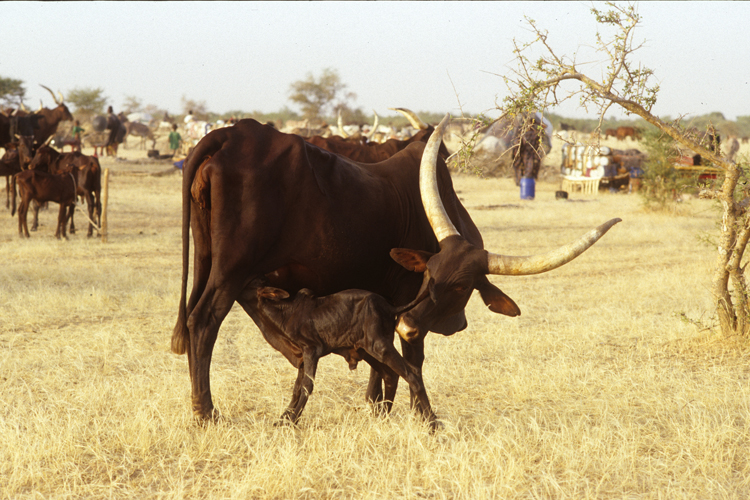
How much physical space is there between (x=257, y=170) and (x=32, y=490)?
204 cm

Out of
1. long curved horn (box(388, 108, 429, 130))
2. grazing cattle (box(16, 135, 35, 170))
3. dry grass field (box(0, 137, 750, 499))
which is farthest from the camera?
grazing cattle (box(16, 135, 35, 170))

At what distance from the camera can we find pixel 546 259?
3.75m

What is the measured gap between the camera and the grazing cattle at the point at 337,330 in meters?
3.98

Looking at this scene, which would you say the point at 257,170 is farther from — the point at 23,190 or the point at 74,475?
Answer: the point at 23,190

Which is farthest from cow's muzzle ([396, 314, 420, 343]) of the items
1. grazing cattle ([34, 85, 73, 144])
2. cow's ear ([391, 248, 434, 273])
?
grazing cattle ([34, 85, 73, 144])

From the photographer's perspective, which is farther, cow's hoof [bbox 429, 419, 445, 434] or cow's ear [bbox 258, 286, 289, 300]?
cow's hoof [bbox 429, 419, 445, 434]

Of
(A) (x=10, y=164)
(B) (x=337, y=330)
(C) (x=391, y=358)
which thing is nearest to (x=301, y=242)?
(B) (x=337, y=330)

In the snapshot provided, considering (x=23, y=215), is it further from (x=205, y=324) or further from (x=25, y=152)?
(x=205, y=324)

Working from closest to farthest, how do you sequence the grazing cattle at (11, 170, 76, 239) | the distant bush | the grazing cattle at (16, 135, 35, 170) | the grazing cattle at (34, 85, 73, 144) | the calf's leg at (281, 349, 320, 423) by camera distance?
the calf's leg at (281, 349, 320, 423), the grazing cattle at (11, 170, 76, 239), the grazing cattle at (16, 135, 35, 170), the distant bush, the grazing cattle at (34, 85, 73, 144)

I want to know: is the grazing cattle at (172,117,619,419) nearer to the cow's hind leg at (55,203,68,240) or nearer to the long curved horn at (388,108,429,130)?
the long curved horn at (388,108,429,130)

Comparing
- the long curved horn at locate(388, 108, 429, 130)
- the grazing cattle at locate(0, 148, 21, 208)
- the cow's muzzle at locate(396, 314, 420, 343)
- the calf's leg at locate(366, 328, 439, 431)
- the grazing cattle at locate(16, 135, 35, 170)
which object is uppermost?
the long curved horn at locate(388, 108, 429, 130)

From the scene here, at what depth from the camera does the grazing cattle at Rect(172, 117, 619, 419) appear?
12.9 ft

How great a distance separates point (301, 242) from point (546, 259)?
55.0 inches

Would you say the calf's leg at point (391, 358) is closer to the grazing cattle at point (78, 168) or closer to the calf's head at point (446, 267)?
the calf's head at point (446, 267)
